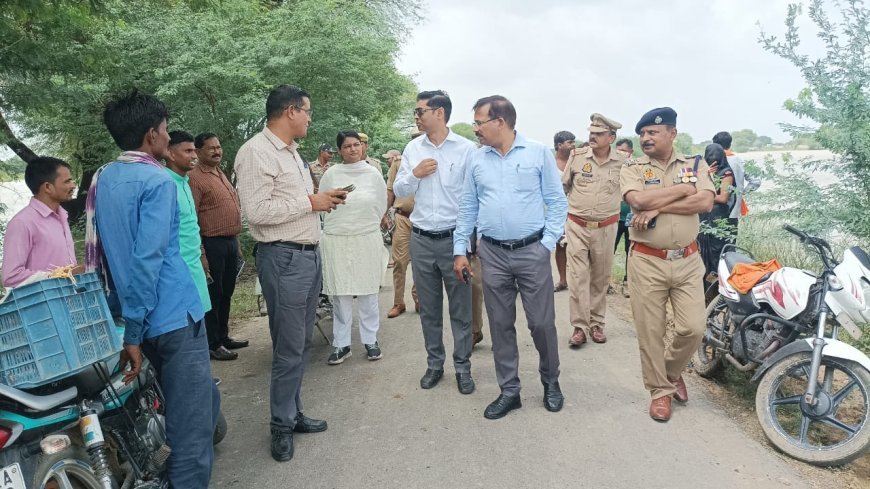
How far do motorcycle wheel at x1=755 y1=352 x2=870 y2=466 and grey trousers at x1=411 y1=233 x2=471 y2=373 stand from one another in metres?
2.08

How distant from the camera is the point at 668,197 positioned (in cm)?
390

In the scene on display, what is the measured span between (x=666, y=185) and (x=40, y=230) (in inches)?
168

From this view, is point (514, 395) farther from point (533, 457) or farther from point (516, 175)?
point (516, 175)

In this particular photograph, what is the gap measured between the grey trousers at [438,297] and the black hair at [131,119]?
2.35m

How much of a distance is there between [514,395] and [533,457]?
2.31ft

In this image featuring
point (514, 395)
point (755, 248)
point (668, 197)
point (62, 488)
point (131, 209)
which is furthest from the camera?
point (755, 248)

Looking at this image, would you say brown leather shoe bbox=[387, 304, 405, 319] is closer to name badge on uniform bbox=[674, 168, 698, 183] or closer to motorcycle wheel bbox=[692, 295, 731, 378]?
motorcycle wheel bbox=[692, 295, 731, 378]

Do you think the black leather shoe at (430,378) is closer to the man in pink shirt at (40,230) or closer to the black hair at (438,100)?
the black hair at (438,100)

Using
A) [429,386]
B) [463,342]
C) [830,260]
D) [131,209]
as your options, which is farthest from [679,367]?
[131,209]

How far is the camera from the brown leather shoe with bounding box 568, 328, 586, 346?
5641 mm

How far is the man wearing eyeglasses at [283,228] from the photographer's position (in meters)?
3.49

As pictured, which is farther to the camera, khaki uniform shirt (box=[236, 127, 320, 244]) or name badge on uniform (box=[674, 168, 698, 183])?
name badge on uniform (box=[674, 168, 698, 183])

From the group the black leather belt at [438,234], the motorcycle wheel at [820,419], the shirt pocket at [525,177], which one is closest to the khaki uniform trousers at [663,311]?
the motorcycle wheel at [820,419]

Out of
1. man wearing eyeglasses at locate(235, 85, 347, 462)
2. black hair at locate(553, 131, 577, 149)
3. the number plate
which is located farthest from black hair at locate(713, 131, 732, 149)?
the number plate
